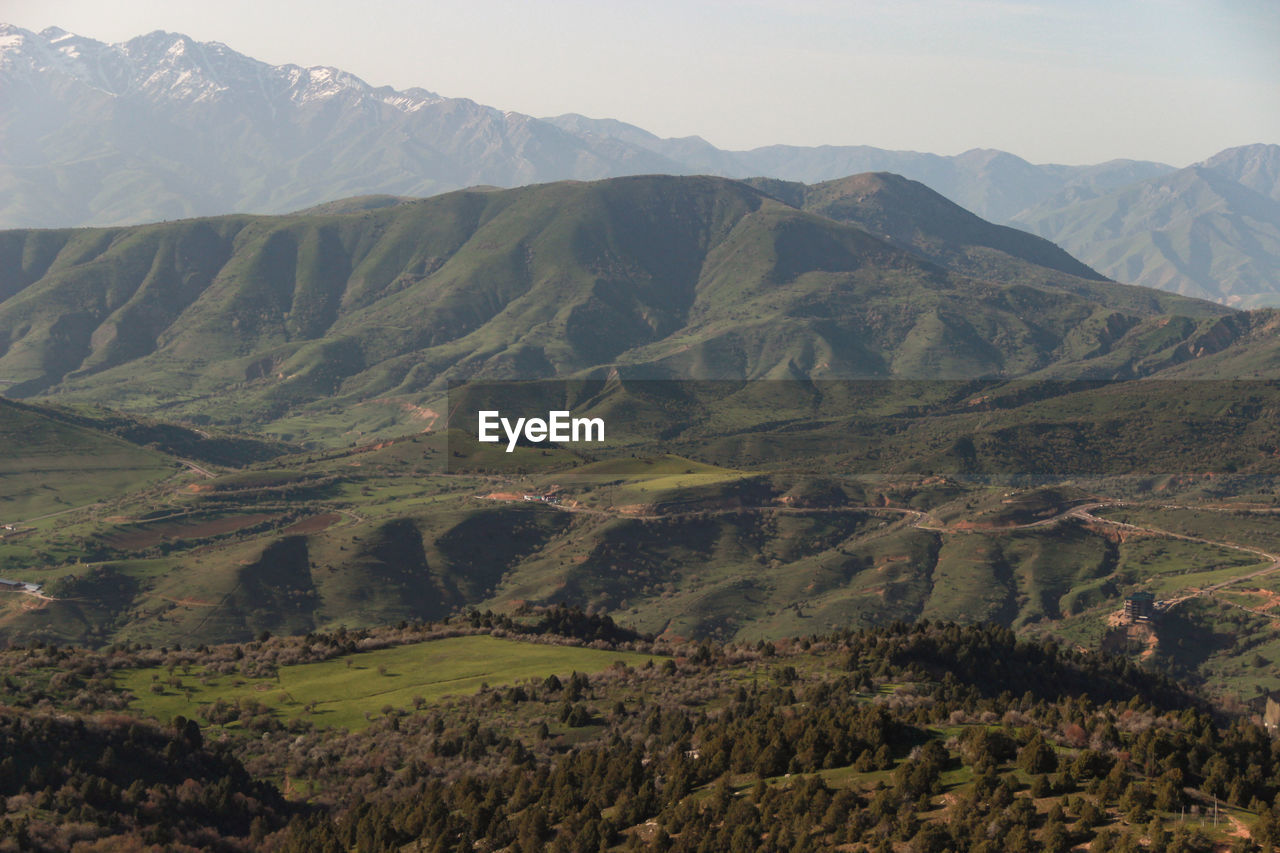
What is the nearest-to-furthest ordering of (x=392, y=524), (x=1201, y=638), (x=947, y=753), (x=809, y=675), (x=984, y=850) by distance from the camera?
(x=984, y=850) < (x=947, y=753) < (x=809, y=675) < (x=1201, y=638) < (x=392, y=524)

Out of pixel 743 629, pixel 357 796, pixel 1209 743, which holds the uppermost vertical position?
pixel 1209 743

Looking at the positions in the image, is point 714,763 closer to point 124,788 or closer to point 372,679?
point 124,788

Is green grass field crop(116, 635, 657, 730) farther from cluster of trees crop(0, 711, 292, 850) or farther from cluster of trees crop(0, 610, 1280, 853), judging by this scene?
cluster of trees crop(0, 711, 292, 850)

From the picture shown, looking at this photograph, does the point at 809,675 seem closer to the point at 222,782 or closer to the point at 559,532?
the point at 222,782

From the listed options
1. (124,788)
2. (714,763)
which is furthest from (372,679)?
(714,763)

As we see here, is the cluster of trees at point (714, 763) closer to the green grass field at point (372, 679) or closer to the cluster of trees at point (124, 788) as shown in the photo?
the cluster of trees at point (124, 788)

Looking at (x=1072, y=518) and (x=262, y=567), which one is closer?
(x=262, y=567)

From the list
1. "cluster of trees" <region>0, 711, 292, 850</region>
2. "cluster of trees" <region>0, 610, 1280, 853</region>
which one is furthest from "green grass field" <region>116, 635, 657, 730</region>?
"cluster of trees" <region>0, 711, 292, 850</region>

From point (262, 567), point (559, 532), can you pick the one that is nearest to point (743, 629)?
point (559, 532)

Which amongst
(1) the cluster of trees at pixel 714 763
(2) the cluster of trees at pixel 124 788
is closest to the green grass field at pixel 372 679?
(1) the cluster of trees at pixel 714 763
